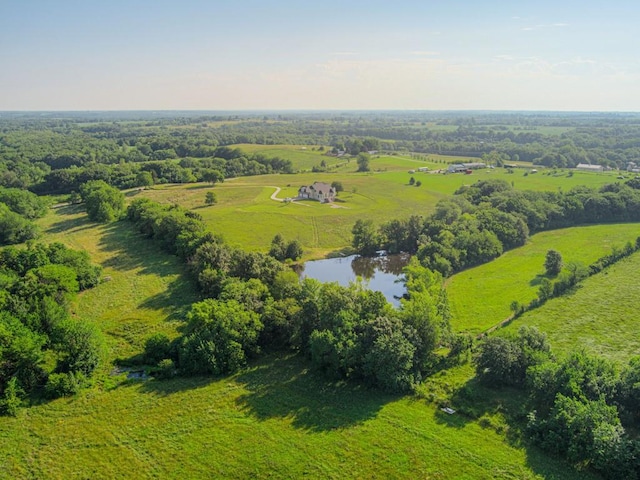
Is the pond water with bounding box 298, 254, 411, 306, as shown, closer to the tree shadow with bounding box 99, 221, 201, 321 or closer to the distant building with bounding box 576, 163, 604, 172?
the tree shadow with bounding box 99, 221, 201, 321

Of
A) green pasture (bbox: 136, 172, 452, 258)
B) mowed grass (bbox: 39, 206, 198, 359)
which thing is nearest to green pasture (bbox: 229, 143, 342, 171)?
green pasture (bbox: 136, 172, 452, 258)

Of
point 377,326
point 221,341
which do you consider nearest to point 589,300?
point 377,326

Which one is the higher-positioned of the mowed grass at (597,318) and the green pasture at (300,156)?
the green pasture at (300,156)

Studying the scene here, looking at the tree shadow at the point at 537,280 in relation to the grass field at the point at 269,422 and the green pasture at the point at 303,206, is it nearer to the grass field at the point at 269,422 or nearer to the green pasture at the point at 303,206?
the grass field at the point at 269,422

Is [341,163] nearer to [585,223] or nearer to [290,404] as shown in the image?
[585,223]

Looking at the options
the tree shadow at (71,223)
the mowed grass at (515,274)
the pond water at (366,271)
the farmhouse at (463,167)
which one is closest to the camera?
the mowed grass at (515,274)

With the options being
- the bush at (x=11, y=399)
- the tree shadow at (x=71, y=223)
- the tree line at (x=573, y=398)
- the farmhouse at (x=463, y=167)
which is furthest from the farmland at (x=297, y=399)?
the farmhouse at (x=463, y=167)
